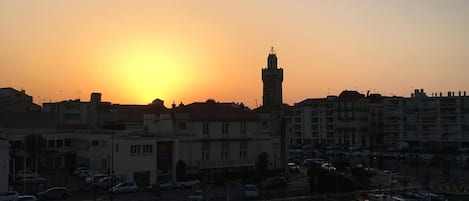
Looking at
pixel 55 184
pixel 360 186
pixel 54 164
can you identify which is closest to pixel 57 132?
pixel 54 164

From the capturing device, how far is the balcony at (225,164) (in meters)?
40.7

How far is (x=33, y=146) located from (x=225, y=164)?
564 inches

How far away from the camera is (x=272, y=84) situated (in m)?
49.4

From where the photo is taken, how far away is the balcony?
40.7 metres

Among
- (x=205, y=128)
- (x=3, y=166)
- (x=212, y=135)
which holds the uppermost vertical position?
(x=205, y=128)

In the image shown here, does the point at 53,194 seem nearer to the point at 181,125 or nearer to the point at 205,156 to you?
the point at 181,125

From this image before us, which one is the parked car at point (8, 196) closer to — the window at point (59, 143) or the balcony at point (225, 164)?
the balcony at point (225, 164)

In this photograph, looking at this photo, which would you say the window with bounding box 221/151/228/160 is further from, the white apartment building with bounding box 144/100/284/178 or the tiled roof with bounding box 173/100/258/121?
the tiled roof with bounding box 173/100/258/121

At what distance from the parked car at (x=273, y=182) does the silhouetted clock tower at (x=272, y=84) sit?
11.3m

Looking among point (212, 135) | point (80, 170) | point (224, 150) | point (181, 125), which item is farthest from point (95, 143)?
point (224, 150)

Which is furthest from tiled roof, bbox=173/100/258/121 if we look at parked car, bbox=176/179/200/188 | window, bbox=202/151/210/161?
parked car, bbox=176/179/200/188

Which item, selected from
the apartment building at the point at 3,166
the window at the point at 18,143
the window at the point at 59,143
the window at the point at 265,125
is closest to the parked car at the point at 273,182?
the window at the point at 265,125

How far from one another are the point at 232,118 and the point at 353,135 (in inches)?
1577

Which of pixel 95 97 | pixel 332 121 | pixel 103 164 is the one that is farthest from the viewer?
pixel 332 121
